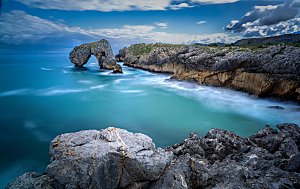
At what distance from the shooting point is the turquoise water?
1494 centimetres

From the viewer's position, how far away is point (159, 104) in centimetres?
2609

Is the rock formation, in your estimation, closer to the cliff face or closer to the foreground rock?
the cliff face

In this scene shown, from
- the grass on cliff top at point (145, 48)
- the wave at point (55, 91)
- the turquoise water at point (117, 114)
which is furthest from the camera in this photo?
the grass on cliff top at point (145, 48)

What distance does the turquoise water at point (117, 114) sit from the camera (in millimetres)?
14943

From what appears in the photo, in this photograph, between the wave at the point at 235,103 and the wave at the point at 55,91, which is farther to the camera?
the wave at the point at 55,91

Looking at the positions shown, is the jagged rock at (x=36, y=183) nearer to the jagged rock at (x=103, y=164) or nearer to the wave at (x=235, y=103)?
the jagged rock at (x=103, y=164)

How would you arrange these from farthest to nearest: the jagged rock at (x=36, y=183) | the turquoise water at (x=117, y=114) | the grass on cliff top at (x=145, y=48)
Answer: the grass on cliff top at (x=145, y=48)
the turquoise water at (x=117, y=114)
the jagged rock at (x=36, y=183)

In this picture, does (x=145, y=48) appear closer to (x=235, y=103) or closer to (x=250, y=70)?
(x=250, y=70)

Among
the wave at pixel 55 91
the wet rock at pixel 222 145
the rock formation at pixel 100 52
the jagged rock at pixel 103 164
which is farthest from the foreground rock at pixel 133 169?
the rock formation at pixel 100 52

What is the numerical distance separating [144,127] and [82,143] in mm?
11206

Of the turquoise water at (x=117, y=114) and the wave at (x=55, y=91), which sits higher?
the turquoise water at (x=117, y=114)

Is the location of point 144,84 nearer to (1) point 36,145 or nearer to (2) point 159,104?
(2) point 159,104

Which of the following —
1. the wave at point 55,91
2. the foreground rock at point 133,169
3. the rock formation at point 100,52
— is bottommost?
the wave at point 55,91

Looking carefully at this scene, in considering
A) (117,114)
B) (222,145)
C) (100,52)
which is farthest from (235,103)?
(100,52)
